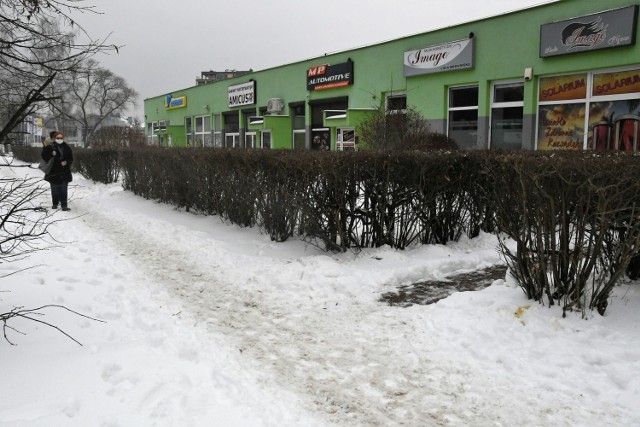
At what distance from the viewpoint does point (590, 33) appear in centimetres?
1468

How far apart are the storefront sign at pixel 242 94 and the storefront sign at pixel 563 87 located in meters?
20.2

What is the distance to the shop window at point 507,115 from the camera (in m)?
17.2

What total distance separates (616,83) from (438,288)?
11.7 m

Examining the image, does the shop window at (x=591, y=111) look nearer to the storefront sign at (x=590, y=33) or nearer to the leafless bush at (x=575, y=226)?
the storefront sign at (x=590, y=33)

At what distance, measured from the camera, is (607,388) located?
3.61 m

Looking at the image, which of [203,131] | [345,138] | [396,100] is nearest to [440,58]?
[396,100]

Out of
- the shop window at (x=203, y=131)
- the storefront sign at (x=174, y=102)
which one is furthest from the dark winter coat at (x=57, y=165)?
the storefront sign at (x=174, y=102)

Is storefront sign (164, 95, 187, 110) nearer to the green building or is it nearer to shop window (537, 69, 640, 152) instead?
the green building

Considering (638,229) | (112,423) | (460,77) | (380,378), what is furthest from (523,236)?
(460,77)

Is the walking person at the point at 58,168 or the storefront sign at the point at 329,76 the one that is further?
the storefront sign at the point at 329,76

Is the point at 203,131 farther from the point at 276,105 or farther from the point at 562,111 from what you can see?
the point at 562,111

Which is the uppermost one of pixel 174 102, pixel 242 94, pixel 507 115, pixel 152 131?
pixel 174 102

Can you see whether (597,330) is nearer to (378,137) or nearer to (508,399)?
(508,399)

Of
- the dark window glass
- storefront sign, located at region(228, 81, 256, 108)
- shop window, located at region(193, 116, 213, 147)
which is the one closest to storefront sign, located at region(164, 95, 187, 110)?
shop window, located at region(193, 116, 213, 147)
